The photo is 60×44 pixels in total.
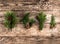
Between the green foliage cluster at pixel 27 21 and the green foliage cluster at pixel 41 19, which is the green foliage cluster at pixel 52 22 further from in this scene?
the green foliage cluster at pixel 27 21

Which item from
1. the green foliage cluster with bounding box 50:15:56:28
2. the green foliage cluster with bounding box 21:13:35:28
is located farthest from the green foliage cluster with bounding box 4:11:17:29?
the green foliage cluster with bounding box 50:15:56:28

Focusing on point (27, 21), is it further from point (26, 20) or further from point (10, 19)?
point (10, 19)

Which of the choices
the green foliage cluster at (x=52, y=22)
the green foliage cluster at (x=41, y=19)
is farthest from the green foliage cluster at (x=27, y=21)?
the green foliage cluster at (x=52, y=22)

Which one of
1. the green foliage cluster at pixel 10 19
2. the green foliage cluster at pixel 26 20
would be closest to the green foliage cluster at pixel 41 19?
the green foliage cluster at pixel 26 20

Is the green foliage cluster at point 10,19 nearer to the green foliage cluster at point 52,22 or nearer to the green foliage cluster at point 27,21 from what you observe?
the green foliage cluster at point 27,21

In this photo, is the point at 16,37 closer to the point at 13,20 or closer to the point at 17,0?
the point at 13,20

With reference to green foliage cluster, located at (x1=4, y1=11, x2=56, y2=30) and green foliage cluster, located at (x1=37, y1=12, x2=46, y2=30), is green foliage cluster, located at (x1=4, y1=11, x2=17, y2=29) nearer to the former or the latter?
green foliage cluster, located at (x1=4, y1=11, x2=56, y2=30)

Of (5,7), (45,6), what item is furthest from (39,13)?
(5,7)

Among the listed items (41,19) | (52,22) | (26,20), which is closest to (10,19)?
(26,20)

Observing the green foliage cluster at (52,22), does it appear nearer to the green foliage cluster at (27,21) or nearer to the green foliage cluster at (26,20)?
the green foliage cluster at (26,20)

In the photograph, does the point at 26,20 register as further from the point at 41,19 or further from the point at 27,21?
the point at 41,19

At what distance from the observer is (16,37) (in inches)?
112

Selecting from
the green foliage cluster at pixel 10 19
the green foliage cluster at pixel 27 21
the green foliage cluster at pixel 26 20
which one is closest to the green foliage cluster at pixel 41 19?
the green foliage cluster at pixel 26 20

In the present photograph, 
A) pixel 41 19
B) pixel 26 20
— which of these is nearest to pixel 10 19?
pixel 26 20
